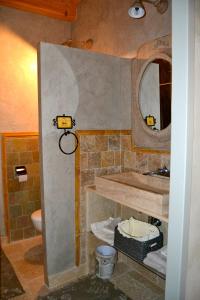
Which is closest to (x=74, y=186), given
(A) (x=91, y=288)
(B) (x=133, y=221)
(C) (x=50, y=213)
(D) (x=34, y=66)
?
(C) (x=50, y=213)

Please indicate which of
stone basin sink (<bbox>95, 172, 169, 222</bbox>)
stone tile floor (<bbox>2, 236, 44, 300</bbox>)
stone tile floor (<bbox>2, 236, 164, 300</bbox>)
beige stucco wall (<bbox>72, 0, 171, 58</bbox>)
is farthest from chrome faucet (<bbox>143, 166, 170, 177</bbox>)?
stone tile floor (<bbox>2, 236, 44, 300</bbox>)

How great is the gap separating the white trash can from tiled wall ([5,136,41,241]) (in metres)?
1.24

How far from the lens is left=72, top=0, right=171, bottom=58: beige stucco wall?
212 centimetres

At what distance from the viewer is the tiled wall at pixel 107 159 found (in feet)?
7.41

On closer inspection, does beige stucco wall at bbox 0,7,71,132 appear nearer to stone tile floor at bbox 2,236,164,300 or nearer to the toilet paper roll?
the toilet paper roll

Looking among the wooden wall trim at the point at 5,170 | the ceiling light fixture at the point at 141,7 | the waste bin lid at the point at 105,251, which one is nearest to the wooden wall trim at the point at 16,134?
the wooden wall trim at the point at 5,170

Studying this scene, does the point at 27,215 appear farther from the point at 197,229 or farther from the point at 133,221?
the point at 197,229

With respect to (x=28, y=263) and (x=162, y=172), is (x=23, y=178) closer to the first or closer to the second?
(x=28, y=263)

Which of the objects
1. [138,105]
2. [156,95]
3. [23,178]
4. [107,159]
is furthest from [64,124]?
[23,178]

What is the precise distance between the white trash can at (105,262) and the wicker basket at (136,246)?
32 cm

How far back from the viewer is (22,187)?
3.10 meters

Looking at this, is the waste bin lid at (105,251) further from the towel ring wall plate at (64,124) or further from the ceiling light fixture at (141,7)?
the ceiling light fixture at (141,7)

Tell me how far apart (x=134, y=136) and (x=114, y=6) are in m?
1.39

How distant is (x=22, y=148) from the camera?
3.07 metres
